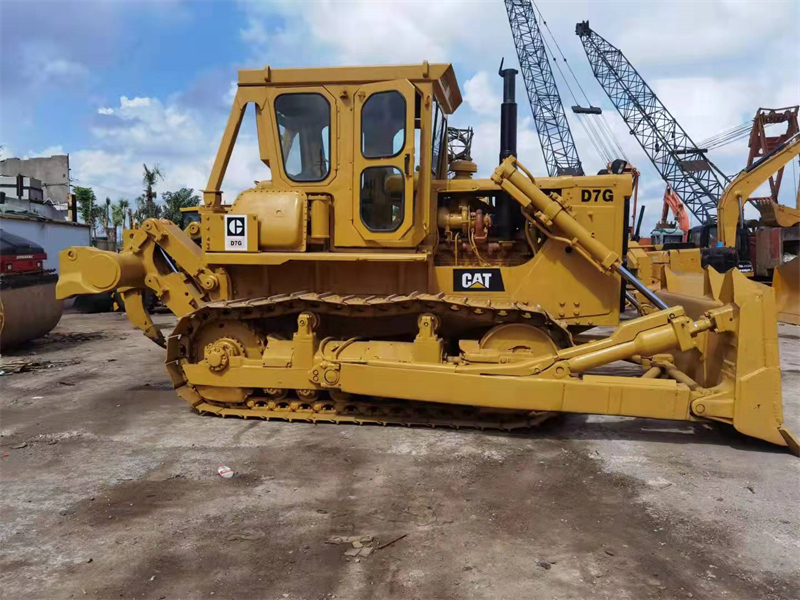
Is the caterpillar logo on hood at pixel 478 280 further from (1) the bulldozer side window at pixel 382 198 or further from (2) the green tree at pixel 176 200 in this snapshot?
(2) the green tree at pixel 176 200

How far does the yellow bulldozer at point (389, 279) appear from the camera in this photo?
541 cm

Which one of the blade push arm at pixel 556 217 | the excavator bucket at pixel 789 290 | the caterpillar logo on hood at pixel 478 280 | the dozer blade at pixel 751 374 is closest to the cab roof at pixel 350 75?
the blade push arm at pixel 556 217

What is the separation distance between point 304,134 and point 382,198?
1061mm

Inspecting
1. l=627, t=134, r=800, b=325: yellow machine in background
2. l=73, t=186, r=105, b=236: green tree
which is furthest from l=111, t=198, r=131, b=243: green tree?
l=627, t=134, r=800, b=325: yellow machine in background

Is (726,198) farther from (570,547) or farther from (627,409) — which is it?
(570,547)

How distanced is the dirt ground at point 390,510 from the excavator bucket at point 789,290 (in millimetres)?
7406

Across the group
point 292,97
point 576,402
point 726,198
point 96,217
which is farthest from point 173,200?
point 576,402

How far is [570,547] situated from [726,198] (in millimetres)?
14542

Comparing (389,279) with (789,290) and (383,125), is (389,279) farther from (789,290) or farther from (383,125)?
(789,290)

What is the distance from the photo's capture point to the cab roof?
579cm

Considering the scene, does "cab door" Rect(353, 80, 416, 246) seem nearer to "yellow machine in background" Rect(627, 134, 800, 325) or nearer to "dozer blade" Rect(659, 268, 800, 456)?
"dozer blade" Rect(659, 268, 800, 456)

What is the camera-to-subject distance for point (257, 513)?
3932 mm

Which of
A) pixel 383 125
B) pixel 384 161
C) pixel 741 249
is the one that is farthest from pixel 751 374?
pixel 741 249

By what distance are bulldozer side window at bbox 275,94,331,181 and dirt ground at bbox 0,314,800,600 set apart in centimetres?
253
